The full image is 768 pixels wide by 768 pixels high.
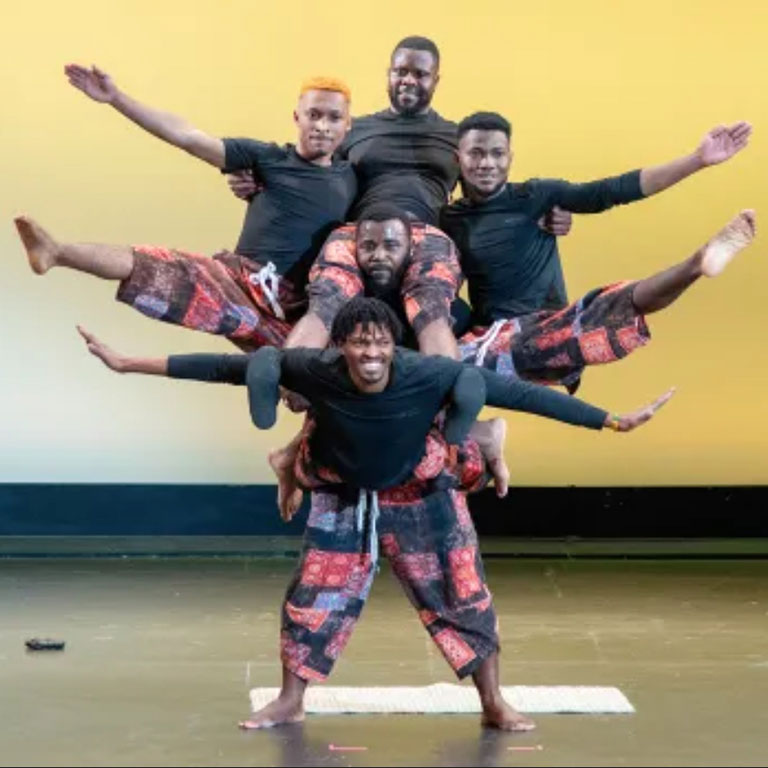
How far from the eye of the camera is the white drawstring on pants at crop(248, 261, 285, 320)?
7.96m

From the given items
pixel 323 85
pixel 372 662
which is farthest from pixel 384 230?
pixel 372 662

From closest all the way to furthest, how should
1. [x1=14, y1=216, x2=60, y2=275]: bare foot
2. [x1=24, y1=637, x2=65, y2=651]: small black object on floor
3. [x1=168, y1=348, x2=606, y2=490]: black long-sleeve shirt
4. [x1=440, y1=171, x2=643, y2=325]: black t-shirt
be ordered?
[x1=168, y1=348, x2=606, y2=490]: black long-sleeve shirt
[x1=14, y1=216, x2=60, y2=275]: bare foot
[x1=440, y1=171, x2=643, y2=325]: black t-shirt
[x1=24, y1=637, x2=65, y2=651]: small black object on floor

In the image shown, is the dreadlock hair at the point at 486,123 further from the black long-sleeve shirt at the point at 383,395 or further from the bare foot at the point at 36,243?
the bare foot at the point at 36,243

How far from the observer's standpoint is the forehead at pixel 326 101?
25.7 ft

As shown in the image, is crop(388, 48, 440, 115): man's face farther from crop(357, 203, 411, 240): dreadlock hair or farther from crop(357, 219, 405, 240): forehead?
crop(357, 219, 405, 240): forehead

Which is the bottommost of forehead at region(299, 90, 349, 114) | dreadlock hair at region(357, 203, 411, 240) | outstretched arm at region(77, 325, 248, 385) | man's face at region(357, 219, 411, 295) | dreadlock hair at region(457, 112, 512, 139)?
outstretched arm at region(77, 325, 248, 385)

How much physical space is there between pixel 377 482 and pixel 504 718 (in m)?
0.92

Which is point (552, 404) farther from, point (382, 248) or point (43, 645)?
point (43, 645)

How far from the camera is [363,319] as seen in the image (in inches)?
279

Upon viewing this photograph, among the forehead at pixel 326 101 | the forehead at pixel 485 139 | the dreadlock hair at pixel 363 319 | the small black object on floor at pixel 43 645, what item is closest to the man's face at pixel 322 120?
the forehead at pixel 326 101

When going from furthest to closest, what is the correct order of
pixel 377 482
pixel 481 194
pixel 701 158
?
pixel 481 194
pixel 701 158
pixel 377 482

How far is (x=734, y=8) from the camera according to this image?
1177 cm

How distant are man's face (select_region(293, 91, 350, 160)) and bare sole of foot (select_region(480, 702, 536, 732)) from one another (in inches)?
76.5

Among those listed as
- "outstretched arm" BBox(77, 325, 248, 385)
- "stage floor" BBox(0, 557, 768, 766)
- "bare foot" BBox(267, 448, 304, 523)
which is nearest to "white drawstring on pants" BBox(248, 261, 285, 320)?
"bare foot" BBox(267, 448, 304, 523)
